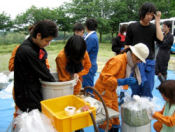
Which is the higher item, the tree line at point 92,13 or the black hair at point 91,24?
the tree line at point 92,13

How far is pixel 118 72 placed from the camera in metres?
2.01

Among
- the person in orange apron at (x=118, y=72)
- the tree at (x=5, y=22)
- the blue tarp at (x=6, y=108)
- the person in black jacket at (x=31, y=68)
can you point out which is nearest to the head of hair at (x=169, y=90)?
the person in orange apron at (x=118, y=72)

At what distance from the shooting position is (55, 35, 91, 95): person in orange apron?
5.86ft

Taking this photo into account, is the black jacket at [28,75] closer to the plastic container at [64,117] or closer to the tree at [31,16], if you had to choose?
the plastic container at [64,117]

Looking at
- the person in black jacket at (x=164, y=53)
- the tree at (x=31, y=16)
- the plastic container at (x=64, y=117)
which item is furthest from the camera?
the tree at (x=31, y=16)

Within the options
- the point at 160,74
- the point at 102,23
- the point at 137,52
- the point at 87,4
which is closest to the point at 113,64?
the point at 137,52

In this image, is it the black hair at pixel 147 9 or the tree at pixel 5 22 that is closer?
the black hair at pixel 147 9

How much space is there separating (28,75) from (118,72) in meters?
1.00

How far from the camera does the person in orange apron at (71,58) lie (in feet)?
5.86

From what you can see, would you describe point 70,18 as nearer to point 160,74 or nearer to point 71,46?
point 160,74

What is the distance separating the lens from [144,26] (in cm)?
264

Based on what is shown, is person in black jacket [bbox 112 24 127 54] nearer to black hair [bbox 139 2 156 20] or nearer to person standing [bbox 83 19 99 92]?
person standing [bbox 83 19 99 92]

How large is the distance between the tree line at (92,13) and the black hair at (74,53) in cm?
1979

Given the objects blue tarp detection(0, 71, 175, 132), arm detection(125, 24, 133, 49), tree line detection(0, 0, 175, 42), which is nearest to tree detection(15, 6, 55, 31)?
tree line detection(0, 0, 175, 42)
